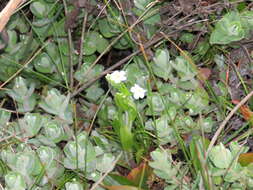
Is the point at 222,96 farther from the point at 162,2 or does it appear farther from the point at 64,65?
the point at 64,65

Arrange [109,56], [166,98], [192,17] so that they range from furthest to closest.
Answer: [109,56], [192,17], [166,98]

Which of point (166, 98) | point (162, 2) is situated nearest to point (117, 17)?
point (162, 2)

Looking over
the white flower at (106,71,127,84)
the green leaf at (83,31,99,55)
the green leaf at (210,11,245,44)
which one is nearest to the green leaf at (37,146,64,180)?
the white flower at (106,71,127,84)

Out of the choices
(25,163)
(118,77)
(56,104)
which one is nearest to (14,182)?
(25,163)

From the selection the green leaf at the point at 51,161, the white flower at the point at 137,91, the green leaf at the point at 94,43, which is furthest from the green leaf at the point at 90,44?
the green leaf at the point at 51,161

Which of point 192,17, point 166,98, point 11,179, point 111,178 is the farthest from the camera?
point 192,17

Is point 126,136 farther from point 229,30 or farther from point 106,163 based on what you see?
point 229,30
